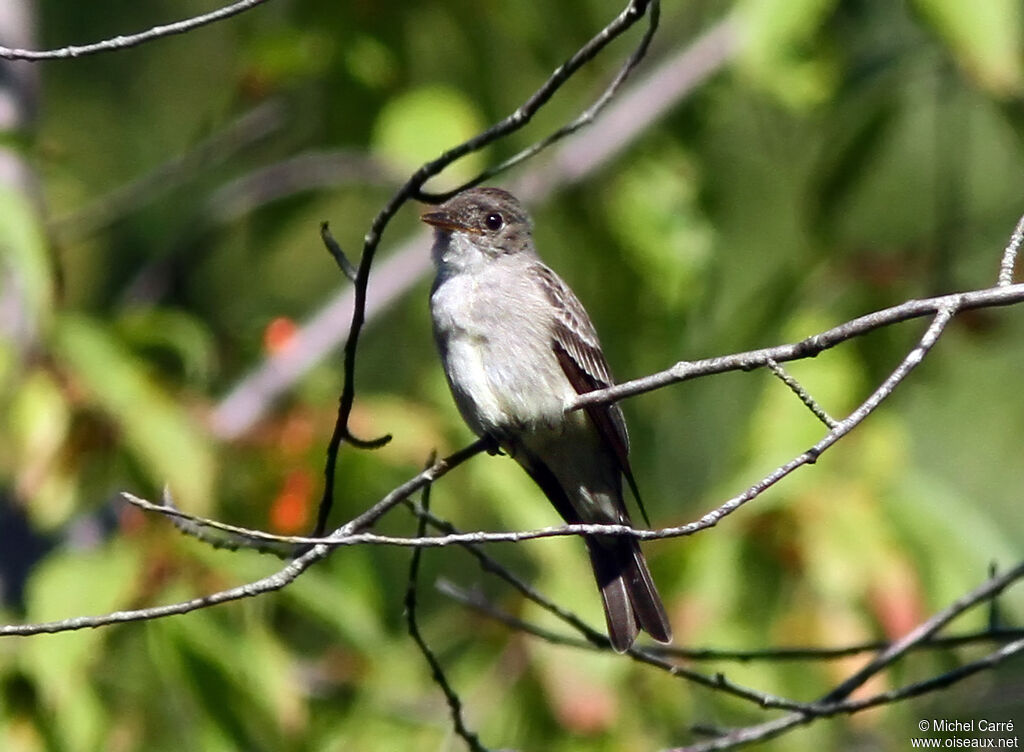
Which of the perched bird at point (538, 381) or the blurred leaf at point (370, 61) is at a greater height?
the blurred leaf at point (370, 61)

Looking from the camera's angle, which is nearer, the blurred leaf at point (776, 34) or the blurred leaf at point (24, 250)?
the blurred leaf at point (24, 250)

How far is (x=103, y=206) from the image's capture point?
5457 millimetres

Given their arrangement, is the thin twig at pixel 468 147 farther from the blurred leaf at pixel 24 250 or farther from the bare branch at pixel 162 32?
the blurred leaf at pixel 24 250

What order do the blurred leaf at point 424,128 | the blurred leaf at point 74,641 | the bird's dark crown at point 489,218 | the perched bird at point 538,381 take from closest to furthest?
the blurred leaf at point 74,641, the perched bird at point 538,381, the bird's dark crown at point 489,218, the blurred leaf at point 424,128

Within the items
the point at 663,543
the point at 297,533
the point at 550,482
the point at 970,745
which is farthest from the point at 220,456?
the point at 970,745

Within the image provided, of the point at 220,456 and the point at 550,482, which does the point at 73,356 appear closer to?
the point at 220,456

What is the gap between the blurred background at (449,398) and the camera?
414 centimetres

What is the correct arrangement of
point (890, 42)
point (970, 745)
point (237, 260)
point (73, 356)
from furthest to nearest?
point (237, 260)
point (890, 42)
point (970, 745)
point (73, 356)

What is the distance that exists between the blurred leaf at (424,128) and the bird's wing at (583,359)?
1.91ft

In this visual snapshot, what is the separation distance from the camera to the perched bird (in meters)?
4.39

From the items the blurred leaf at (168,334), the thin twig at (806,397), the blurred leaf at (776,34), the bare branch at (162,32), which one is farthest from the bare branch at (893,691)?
the bare branch at (162,32)

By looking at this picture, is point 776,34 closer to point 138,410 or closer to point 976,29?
point 976,29

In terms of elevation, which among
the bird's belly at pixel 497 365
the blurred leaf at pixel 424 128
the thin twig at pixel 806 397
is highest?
the blurred leaf at pixel 424 128

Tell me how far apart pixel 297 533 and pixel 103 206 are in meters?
1.63
